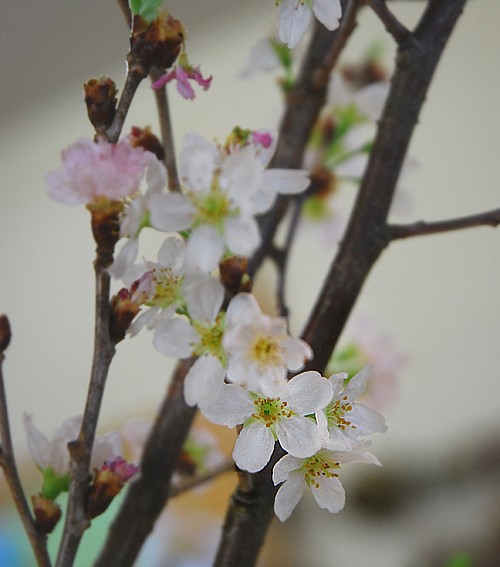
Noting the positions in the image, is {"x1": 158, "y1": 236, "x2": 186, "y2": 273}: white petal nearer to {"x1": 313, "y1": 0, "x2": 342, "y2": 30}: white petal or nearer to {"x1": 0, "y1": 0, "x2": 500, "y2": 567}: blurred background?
{"x1": 313, "y1": 0, "x2": 342, "y2": 30}: white petal

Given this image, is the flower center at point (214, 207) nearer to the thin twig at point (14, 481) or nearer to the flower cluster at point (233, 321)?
the flower cluster at point (233, 321)

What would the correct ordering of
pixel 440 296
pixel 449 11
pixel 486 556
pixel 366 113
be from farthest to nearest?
pixel 440 296 → pixel 486 556 → pixel 366 113 → pixel 449 11

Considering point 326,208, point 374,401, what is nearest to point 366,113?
point 326,208

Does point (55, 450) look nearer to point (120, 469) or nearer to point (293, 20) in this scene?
point (120, 469)

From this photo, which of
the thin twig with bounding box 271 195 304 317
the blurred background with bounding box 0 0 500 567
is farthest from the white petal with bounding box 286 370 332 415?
the blurred background with bounding box 0 0 500 567

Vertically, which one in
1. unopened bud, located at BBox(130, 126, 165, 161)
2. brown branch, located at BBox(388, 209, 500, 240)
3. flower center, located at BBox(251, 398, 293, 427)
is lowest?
flower center, located at BBox(251, 398, 293, 427)

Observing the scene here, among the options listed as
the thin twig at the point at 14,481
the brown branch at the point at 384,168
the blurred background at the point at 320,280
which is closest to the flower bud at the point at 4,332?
Answer: the thin twig at the point at 14,481

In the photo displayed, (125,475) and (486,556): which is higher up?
(125,475)

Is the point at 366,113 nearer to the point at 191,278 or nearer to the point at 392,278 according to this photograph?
the point at 191,278
